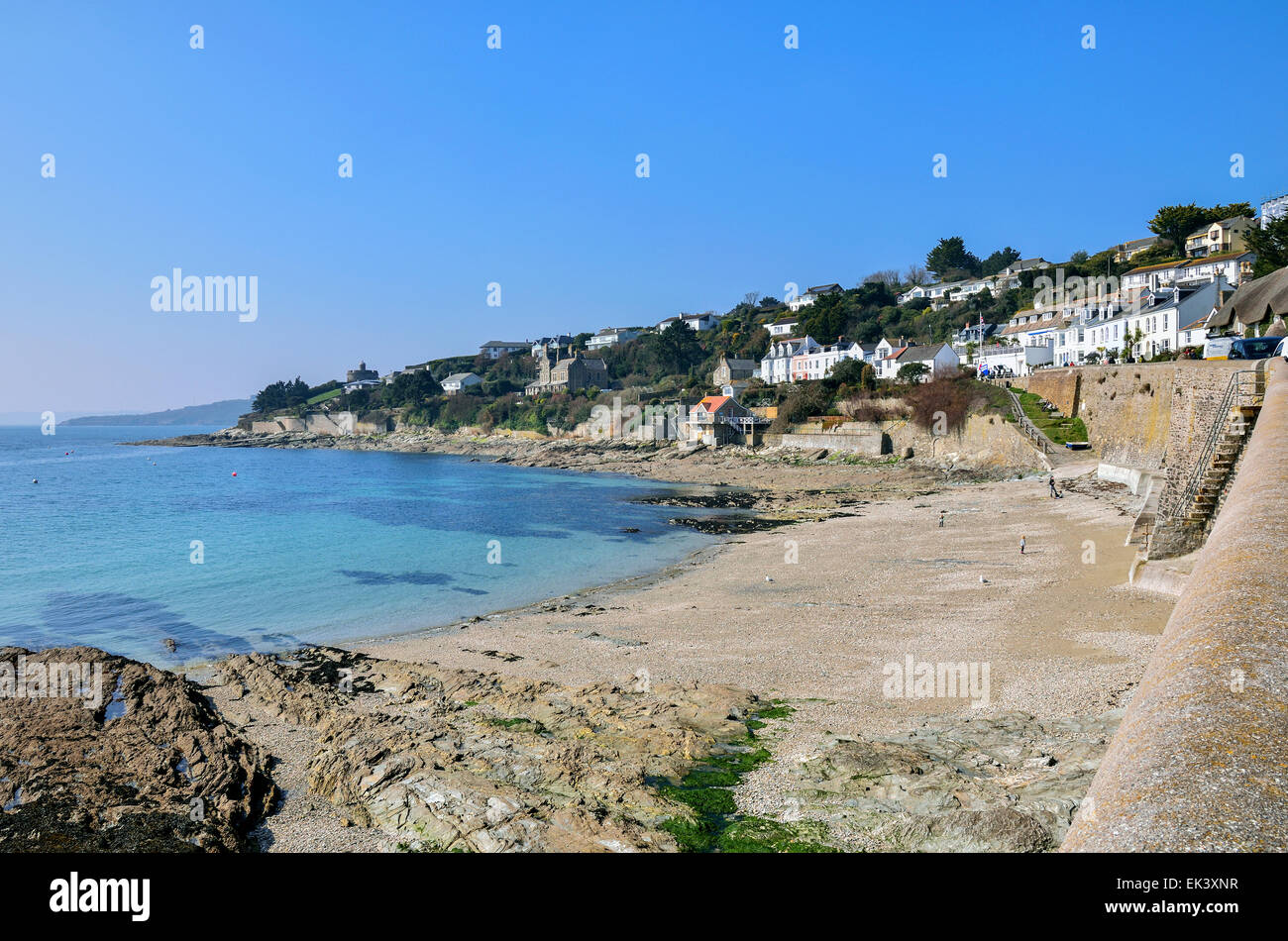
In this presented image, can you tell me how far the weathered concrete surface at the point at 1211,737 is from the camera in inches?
114

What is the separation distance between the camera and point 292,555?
32.2m

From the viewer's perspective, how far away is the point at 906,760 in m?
9.55

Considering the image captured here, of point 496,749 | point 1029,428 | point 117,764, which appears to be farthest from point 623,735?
point 1029,428

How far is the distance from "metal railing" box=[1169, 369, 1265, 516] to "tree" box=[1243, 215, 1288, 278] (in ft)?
97.2

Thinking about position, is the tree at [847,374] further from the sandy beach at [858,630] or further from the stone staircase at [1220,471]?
the stone staircase at [1220,471]

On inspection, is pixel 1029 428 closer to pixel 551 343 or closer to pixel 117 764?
pixel 117 764

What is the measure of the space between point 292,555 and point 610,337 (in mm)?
124335

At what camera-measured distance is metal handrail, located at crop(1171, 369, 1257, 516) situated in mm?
15820

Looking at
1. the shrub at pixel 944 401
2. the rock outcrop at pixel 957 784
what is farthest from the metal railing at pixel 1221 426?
the shrub at pixel 944 401

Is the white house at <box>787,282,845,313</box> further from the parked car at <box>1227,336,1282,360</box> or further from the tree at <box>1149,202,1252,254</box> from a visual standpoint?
the parked car at <box>1227,336,1282,360</box>

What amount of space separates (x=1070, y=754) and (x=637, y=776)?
552cm

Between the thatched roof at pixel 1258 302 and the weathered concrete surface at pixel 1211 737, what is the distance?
31.2 meters

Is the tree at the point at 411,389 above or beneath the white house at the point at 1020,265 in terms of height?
beneath
